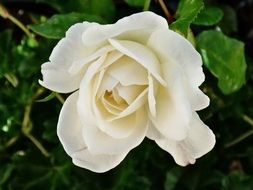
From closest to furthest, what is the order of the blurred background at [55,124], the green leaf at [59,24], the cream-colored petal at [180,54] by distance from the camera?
the cream-colored petal at [180,54] < the green leaf at [59,24] < the blurred background at [55,124]

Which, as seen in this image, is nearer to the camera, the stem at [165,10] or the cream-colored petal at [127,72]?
the cream-colored petal at [127,72]

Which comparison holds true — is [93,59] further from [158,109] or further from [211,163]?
[211,163]

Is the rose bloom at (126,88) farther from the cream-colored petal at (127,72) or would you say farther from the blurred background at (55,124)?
the blurred background at (55,124)

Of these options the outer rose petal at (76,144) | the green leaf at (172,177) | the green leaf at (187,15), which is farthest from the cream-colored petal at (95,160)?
the green leaf at (172,177)

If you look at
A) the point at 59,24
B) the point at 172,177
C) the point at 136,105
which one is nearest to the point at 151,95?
the point at 136,105

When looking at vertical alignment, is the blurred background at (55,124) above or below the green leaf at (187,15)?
below

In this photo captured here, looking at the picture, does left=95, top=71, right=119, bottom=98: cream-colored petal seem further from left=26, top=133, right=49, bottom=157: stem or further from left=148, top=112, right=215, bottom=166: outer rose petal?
left=26, top=133, right=49, bottom=157: stem
